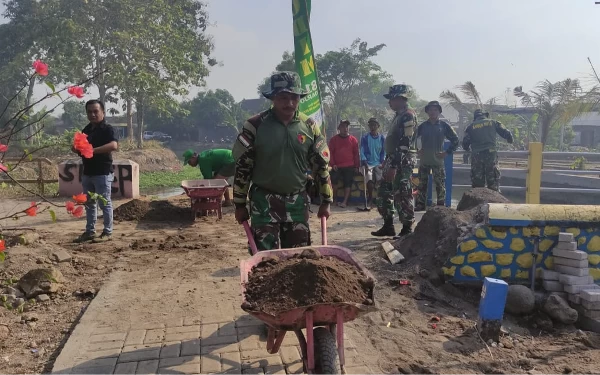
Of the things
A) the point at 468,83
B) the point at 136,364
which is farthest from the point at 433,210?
the point at 468,83

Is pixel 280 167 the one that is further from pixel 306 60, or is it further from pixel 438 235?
pixel 306 60

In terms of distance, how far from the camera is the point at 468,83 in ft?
72.8

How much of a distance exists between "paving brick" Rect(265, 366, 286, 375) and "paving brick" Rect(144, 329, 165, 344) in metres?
0.92

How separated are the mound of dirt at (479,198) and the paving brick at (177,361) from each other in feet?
13.3

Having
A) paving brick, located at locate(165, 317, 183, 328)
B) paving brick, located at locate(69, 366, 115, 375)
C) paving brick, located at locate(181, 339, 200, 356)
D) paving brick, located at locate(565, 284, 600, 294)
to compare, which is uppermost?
paving brick, located at locate(565, 284, 600, 294)

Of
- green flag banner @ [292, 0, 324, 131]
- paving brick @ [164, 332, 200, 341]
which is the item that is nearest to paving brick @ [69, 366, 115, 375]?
paving brick @ [164, 332, 200, 341]

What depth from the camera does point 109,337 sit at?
3457 millimetres

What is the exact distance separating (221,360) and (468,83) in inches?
858

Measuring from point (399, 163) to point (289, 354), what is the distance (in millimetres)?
3673

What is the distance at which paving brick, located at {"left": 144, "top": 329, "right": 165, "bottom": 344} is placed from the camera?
3.40 metres

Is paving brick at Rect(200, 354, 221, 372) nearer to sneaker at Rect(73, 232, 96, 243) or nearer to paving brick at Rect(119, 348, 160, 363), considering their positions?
paving brick at Rect(119, 348, 160, 363)

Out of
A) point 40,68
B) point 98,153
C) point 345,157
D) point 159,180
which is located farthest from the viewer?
point 159,180

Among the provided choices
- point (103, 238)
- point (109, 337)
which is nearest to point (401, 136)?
point (109, 337)

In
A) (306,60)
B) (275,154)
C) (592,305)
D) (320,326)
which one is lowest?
(592,305)
